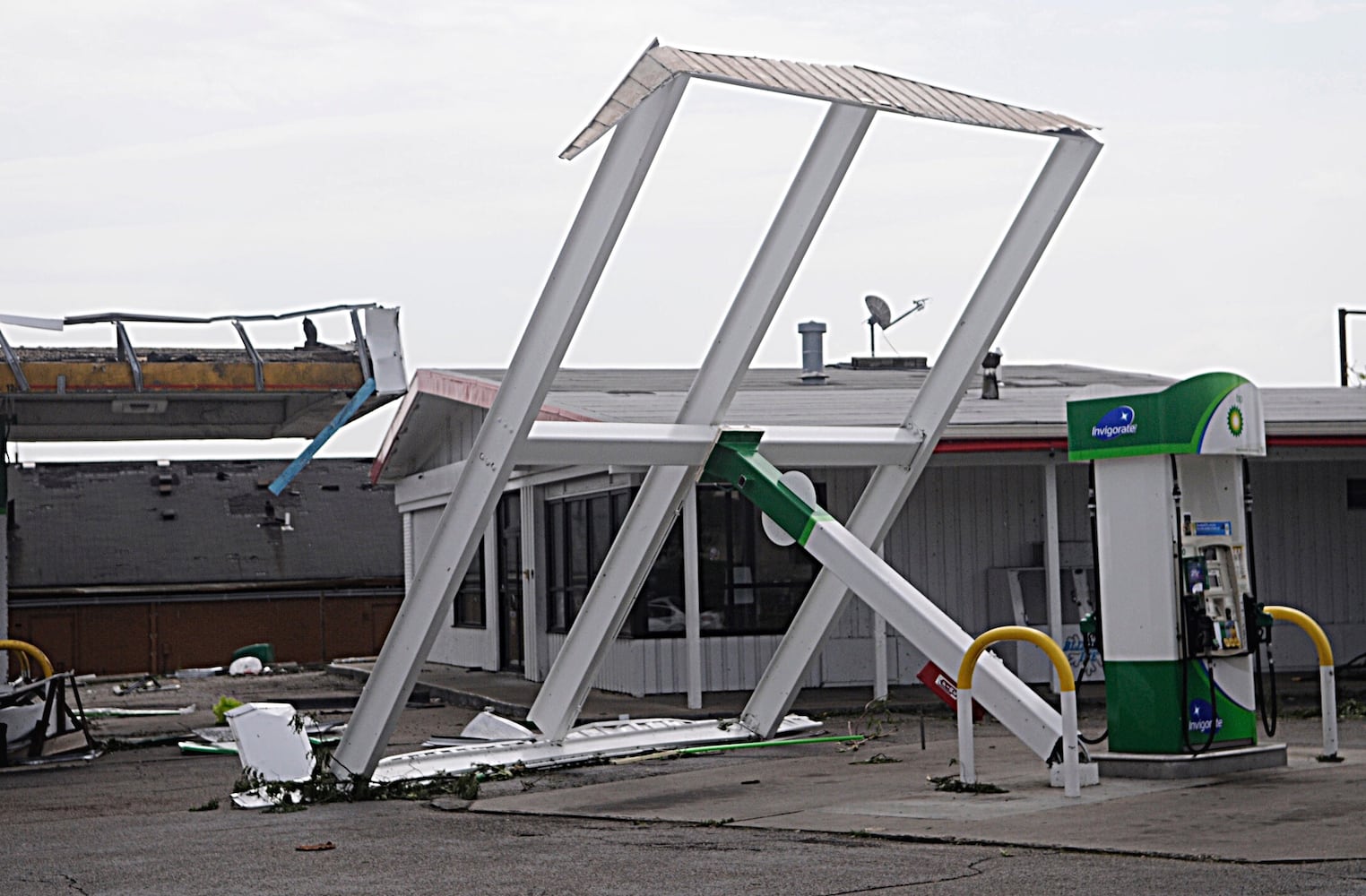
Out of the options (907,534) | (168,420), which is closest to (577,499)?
(907,534)

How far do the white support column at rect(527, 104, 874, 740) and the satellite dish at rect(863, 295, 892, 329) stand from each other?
15.4m

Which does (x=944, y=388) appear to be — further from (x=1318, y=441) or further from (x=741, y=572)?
(x=1318, y=441)

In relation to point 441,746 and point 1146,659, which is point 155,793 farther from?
point 1146,659

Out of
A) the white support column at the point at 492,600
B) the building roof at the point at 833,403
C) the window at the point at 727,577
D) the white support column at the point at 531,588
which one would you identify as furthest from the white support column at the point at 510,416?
the white support column at the point at 492,600

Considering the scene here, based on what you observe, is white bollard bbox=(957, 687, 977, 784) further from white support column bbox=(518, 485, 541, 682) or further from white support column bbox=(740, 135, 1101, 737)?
white support column bbox=(518, 485, 541, 682)

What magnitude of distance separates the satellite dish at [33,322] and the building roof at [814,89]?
563 cm

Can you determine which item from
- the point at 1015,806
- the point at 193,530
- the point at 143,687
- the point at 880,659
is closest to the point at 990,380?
the point at 880,659

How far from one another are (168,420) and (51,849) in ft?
25.0

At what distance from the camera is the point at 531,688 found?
65.8 feet

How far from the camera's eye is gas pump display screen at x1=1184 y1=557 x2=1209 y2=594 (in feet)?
34.1

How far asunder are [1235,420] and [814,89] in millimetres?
3277

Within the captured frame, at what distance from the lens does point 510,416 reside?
1055 centimetres

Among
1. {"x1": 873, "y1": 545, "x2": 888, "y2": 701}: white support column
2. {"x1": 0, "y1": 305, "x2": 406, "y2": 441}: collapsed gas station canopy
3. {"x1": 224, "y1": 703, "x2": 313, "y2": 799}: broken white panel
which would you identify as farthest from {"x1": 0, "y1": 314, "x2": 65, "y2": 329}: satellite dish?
{"x1": 873, "y1": 545, "x2": 888, "y2": 701}: white support column

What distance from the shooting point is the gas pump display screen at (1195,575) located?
410 inches
